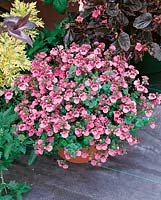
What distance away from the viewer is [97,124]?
166 cm

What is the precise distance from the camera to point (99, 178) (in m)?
1.91

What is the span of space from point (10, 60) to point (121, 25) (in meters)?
0.57

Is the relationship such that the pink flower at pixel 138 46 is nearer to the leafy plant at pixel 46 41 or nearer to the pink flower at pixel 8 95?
the leafy plant at pixel 46 41

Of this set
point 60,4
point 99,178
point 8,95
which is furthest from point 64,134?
point 60,4

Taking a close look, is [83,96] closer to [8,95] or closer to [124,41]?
[8,95]

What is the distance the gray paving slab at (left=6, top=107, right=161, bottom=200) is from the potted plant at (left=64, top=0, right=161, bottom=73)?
0.52 m

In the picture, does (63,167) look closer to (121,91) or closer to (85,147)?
(85,147)

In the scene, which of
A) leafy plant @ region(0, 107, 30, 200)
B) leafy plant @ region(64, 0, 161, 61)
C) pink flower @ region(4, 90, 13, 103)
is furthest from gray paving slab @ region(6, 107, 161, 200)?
leafy plant @ region(64, 0, 161, 61)

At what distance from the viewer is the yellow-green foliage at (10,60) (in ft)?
5.76

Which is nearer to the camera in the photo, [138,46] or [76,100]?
[76,100]

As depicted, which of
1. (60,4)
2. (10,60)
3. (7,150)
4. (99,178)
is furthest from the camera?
(60,4)

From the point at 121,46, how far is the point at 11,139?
69cm

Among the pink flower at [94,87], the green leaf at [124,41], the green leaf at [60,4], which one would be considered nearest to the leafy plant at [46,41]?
the green leaf at [60,4]

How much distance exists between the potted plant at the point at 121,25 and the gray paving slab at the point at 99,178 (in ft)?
1.72
